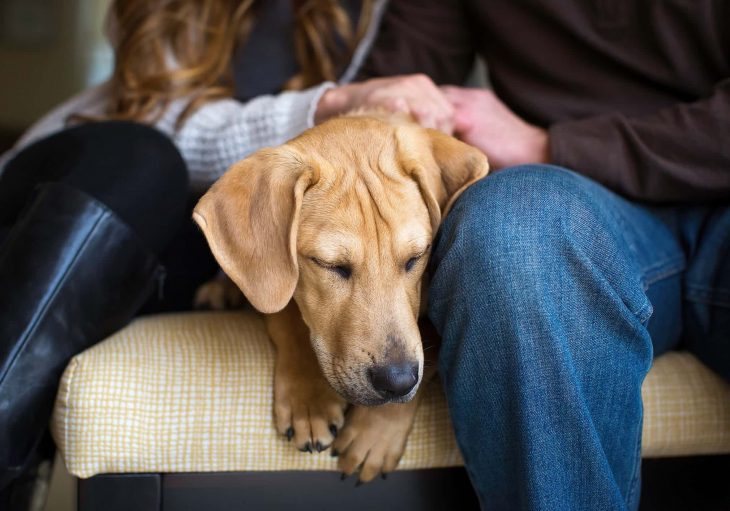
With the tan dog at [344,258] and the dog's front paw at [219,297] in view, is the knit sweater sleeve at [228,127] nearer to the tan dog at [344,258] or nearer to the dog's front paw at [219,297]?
the dog's front paw at [219,297]

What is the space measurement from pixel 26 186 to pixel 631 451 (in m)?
1.27

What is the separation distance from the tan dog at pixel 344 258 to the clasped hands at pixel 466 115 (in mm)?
263

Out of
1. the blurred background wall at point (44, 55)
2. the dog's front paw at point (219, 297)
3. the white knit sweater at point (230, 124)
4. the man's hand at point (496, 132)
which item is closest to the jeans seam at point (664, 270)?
the man's hand at point (496, 132)

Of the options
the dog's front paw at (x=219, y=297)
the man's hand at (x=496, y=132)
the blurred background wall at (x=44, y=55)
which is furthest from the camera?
the blurred background wall at (x=44, y=55)

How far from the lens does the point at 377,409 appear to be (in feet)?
4.53

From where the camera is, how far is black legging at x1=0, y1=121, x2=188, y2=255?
5.17 feet

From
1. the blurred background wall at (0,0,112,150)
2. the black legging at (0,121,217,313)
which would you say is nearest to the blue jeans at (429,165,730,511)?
the black legging at (0,121,217,313)

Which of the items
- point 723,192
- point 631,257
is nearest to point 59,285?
point 631,257

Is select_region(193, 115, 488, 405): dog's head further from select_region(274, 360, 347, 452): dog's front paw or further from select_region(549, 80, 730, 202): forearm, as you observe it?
select_region(549, 80, 730, 202): forearm

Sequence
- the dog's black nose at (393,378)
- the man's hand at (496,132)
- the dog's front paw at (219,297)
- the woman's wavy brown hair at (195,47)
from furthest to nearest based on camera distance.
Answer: the woman's wavy brown hair at (195,47) → the dog's front paw at (219,297) → the man's hand at (496,132) → the dog's black nose at (393,378)

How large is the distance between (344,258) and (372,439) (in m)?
0.33

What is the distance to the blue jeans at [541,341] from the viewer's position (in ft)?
3.68

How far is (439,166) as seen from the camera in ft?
4.79

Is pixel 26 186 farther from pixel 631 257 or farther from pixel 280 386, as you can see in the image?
pixel 631 257
